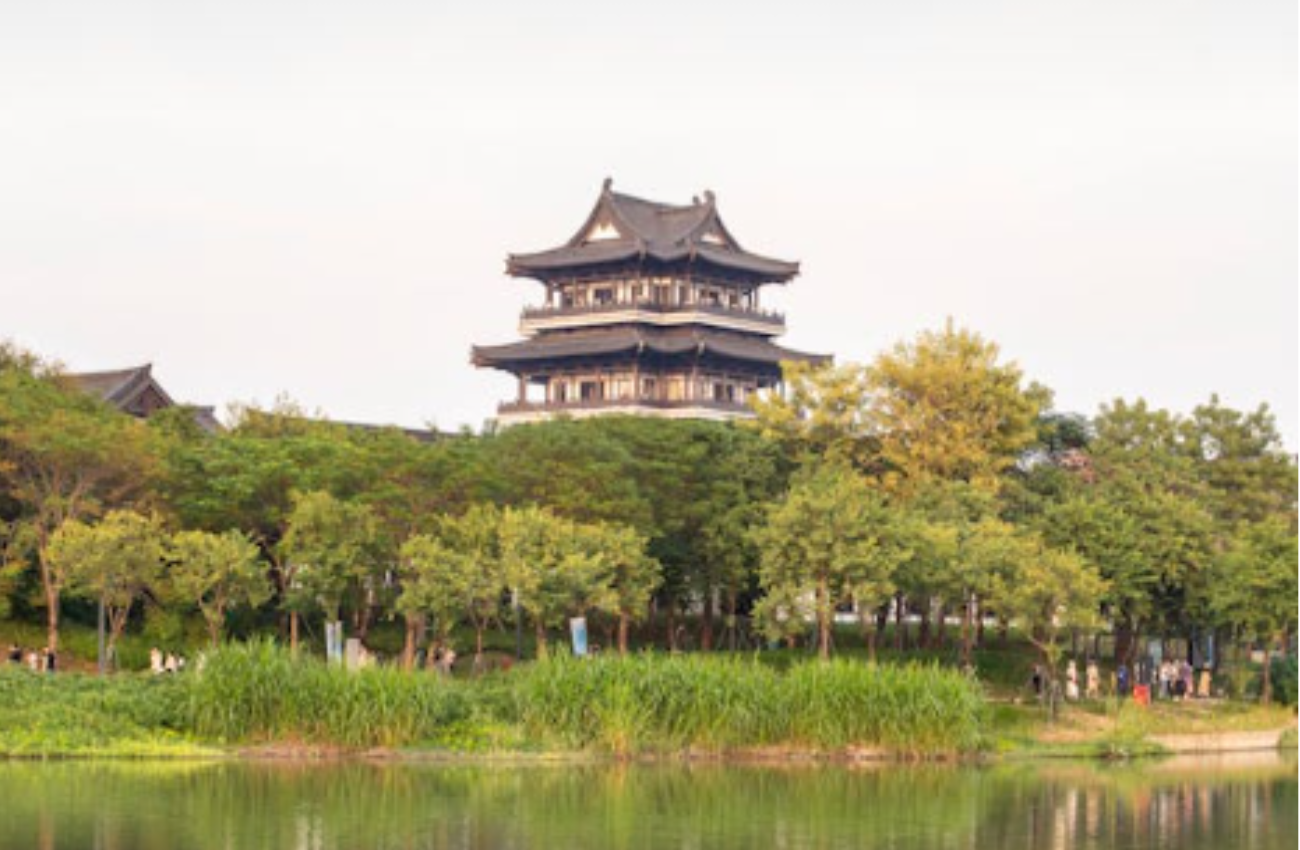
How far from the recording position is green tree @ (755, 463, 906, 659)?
144ft

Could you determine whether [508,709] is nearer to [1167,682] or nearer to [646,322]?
[1167,682]

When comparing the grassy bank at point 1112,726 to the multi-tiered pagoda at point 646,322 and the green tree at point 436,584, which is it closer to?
the green tree at point 436,584

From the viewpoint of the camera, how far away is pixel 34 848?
76.5 feet

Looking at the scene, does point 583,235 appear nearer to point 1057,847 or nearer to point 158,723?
point 158,723

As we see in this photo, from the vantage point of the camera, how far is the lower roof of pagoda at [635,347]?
71812 millimetres

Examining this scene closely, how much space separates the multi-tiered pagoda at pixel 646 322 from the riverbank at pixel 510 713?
3545 cm

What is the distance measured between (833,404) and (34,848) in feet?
112

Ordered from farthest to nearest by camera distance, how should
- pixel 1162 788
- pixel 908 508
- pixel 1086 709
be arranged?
pixel 908 508, pixel 1086 709, pixel 1162 788

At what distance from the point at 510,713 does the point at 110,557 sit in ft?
30.3

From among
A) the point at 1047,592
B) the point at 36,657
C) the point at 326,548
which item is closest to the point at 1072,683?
the point at 1047,592

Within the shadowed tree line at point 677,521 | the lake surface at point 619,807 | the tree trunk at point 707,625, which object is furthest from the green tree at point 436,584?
the tree trunk at point 707,625

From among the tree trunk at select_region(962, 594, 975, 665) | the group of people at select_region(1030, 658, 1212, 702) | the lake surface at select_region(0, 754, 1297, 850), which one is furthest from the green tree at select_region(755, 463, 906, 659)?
the lake surface at select_region(0, 754, 1297, 850)

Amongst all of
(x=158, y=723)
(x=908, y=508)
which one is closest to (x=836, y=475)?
(x=908, y=508)

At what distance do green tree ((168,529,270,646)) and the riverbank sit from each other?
17.0 ft
